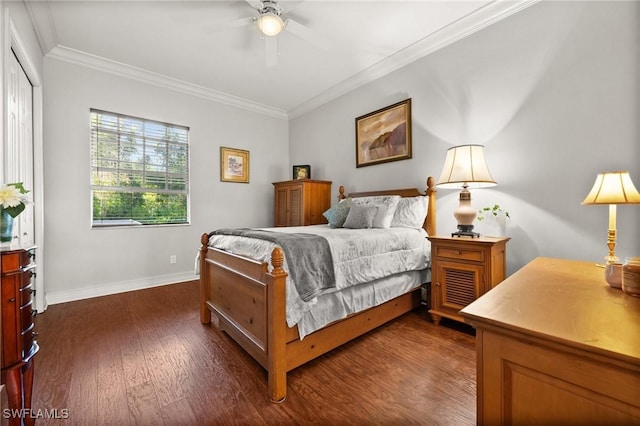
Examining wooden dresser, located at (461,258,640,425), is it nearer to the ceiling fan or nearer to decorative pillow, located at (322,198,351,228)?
decorative pillow, located at (322,198,351,228)

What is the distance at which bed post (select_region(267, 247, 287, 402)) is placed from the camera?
1501 millimetres

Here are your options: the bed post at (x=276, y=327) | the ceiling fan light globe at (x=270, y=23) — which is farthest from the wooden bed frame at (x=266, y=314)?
the ceiling fan light globe at (x=270, y=23)

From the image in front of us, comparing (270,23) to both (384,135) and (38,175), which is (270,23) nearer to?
(384,135)

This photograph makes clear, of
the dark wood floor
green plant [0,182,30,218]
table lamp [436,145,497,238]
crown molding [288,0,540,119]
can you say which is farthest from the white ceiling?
the dark wood floor

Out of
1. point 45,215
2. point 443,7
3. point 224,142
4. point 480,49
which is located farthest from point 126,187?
point 480,49

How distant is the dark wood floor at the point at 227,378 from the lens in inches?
55.1

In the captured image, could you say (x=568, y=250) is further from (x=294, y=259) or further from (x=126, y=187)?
(x=126, y=187)

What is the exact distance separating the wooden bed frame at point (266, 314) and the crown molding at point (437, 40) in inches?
105

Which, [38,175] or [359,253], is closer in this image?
[359,253]

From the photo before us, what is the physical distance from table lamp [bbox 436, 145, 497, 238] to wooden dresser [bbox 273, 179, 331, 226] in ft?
6.85

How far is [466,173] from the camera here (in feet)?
7.32

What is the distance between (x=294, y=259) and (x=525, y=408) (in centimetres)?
121

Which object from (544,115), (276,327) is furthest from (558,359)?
(544,115)

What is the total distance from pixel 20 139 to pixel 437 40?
4.13 m
